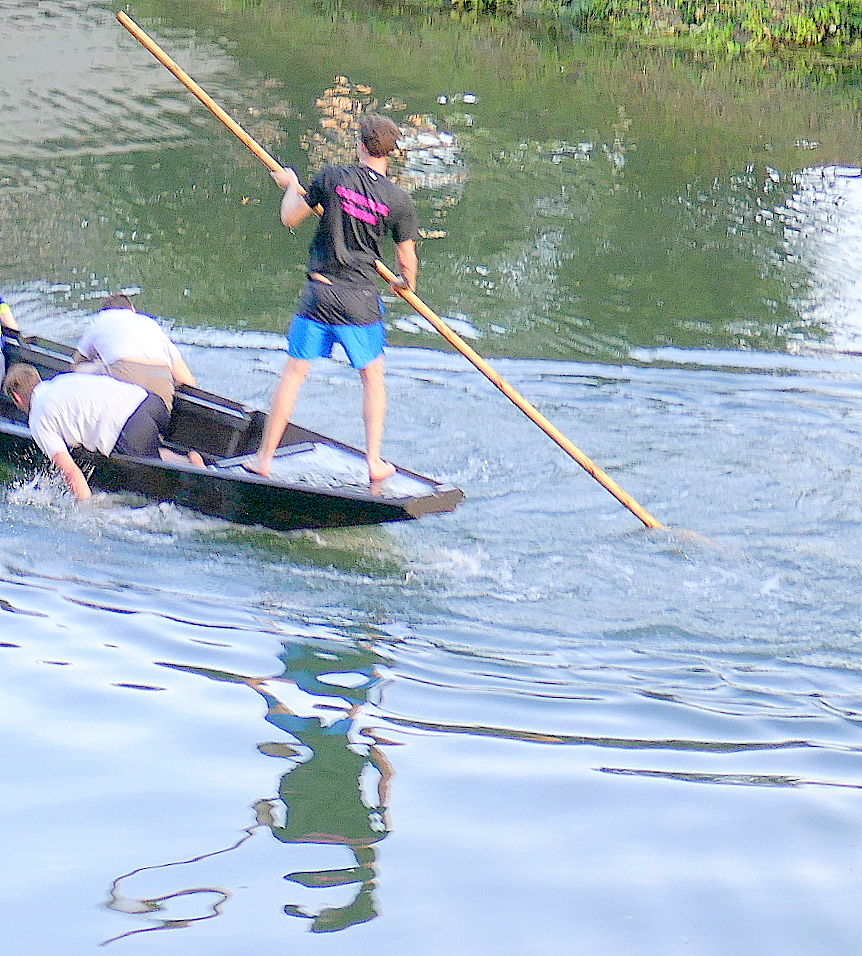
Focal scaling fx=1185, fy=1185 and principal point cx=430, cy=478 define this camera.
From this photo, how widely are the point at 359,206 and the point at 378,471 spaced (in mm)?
1359

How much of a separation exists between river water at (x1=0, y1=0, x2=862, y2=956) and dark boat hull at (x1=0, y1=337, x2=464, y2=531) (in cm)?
18

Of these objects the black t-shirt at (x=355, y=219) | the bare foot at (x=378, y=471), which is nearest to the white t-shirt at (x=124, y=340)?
the black t-shirt at (x=355, y=219)

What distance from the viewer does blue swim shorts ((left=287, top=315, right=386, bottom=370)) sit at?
239 inches

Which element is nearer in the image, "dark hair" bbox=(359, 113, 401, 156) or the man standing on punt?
"dark hair" bbox=(359, 113, 401, 156)

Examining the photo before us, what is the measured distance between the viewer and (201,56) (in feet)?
59.8

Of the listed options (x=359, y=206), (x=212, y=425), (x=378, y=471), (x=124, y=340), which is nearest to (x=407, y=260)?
(x=359, y=206)

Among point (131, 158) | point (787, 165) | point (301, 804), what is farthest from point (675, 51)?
point (301, 804)

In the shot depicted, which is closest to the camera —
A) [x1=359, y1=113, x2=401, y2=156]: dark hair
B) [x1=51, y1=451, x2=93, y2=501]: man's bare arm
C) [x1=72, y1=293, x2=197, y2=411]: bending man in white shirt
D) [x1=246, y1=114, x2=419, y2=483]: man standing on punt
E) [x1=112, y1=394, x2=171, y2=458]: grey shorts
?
[x1=359, y1=113, x2=401, y2=156]: dark hair

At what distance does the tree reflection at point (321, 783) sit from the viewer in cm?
364

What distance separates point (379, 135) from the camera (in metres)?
5.59

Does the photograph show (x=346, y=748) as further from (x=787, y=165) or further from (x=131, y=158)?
(x=787, y=165)

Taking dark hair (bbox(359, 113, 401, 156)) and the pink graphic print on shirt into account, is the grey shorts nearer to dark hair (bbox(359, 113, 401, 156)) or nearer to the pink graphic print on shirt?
the pink graphic print on shirt

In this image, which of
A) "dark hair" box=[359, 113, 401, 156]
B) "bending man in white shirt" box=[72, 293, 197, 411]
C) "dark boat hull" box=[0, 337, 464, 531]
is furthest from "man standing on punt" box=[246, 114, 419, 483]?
"bending man in white shirt" box=[72, 293, 197, 411]

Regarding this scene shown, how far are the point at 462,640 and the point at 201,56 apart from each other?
15.2 metres
